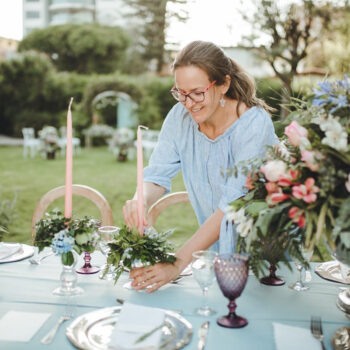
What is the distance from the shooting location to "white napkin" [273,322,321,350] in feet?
4.06

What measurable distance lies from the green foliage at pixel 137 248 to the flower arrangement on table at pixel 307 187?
12.5 inches

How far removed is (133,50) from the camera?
25.4 m

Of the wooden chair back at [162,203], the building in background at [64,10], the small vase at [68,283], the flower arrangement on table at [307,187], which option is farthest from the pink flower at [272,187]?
the building in background at [64,10]

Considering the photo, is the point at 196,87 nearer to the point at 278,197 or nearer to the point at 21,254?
the point at 278,197

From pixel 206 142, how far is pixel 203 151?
4 centimetres

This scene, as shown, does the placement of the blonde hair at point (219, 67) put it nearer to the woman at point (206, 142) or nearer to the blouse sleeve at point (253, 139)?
the woman at point (206, 142)

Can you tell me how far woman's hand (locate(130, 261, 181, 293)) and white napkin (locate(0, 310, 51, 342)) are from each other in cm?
31

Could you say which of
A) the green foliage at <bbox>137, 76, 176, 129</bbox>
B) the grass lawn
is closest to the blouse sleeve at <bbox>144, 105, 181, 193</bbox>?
the grass lawn

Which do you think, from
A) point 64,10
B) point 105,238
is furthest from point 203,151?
point 64,10

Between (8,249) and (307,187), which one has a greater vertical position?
(307,187)

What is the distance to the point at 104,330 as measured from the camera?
1.31 meters

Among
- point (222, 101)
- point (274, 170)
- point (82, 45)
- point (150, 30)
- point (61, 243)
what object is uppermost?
point (150, 30)

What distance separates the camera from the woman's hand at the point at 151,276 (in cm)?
157

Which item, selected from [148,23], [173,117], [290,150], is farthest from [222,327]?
[148,23]
